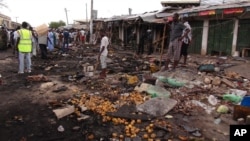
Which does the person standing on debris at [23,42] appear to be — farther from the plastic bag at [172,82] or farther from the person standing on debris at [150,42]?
the person standing on debris at [150,42]

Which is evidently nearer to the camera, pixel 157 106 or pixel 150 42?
pixel 157 106

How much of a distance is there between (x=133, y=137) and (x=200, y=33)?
571 inches

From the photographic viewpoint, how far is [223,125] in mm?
5352

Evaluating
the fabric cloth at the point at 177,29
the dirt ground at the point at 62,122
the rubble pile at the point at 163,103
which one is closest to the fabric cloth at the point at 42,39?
the rubble pile at the point at 163,103

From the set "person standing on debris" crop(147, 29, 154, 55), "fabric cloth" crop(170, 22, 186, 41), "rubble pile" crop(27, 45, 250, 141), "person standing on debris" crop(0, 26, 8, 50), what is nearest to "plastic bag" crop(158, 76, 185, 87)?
"rubble pile" crop(27, 45, 250, 141)

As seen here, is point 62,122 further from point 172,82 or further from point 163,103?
point 172,82

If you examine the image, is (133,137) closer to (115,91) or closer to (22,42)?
(115,91)

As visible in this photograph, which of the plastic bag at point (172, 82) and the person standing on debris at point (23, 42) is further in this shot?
the person standing on debris at point (23, 42)

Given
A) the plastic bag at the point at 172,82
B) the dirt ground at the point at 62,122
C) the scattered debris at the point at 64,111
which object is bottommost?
the dirt ground at the point at 62,122

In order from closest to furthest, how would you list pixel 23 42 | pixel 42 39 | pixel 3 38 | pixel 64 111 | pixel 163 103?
pixel 64 111
pixel 163 103
pixel 23 42
pixel 42 39
pixel 3 38

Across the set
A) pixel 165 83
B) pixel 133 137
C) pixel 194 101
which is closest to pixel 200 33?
pixel 165 83

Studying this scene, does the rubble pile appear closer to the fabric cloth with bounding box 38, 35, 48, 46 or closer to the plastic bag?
the plastic bag

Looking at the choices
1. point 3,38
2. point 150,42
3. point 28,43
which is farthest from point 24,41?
point 3,38

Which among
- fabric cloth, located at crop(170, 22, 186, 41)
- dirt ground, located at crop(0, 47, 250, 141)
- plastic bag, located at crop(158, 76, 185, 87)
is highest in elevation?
fabric cloth, located at crop(170, 22, 186, 41)
